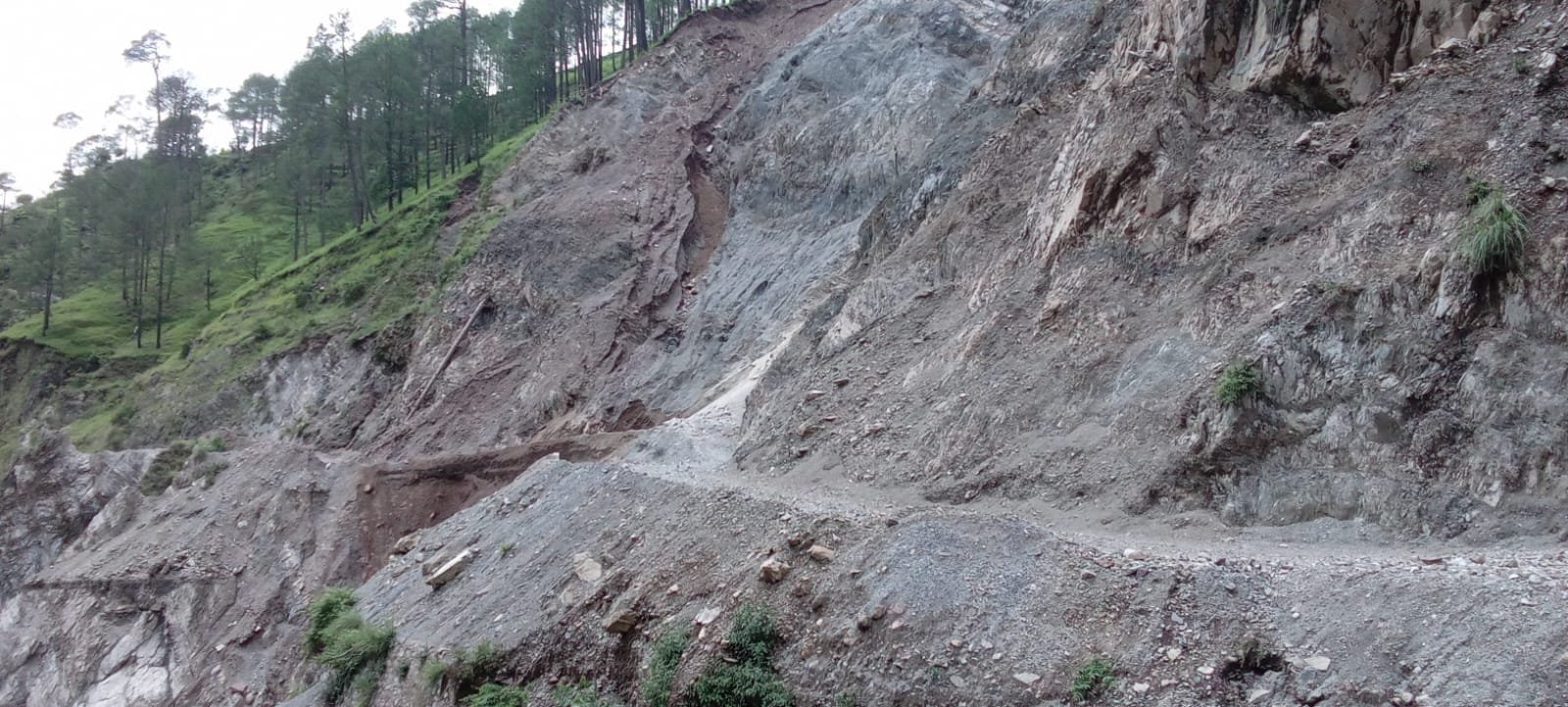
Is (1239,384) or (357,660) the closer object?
(1239,384)

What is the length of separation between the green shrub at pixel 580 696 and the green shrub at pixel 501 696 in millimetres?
535

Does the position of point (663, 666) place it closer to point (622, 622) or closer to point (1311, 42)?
point (622, 622)

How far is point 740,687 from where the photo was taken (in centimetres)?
1052

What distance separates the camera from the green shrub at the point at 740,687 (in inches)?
407

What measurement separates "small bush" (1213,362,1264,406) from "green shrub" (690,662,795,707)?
6.00 m

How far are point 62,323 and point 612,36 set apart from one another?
108 ft

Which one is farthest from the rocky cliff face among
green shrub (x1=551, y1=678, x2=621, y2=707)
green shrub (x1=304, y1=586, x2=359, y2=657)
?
green shrub (x1=304, y1=586, x2=359, y2=657)

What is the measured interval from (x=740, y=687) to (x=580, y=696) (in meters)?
2.91

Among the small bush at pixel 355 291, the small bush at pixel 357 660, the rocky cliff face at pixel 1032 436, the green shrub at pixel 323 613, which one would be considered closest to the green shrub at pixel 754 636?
the rocky cliff face at pixel 1032 436

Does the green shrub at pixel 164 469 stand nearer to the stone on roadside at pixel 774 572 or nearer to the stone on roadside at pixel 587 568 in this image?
the stone on roadside at pixel 587 568

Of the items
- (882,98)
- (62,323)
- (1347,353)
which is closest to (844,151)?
(882,98)

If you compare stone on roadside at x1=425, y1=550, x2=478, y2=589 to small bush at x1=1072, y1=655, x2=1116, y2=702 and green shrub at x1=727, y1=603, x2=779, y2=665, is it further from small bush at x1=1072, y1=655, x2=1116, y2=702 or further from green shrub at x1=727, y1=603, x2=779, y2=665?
small bush at x1=1072, y1=655, x2=1116, y2=702

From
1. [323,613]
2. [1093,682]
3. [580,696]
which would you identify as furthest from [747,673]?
[323,613]

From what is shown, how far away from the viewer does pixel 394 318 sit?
3381 centimetres
